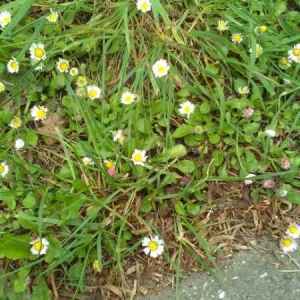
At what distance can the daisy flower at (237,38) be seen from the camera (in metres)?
2.15

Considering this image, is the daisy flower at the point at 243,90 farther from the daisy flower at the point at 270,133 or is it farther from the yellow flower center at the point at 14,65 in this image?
the yellow flower center at the point at 14,65

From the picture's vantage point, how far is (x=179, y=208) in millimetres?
2006

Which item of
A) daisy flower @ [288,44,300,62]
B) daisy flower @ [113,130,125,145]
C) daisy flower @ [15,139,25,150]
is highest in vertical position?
daisy flower @ [288,44,300,62]

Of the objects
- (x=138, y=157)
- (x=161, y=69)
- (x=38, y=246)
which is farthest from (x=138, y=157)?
(x=38, y=246)

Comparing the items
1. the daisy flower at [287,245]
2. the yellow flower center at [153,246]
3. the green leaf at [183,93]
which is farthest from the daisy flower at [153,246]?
the green leaf at [183,93]

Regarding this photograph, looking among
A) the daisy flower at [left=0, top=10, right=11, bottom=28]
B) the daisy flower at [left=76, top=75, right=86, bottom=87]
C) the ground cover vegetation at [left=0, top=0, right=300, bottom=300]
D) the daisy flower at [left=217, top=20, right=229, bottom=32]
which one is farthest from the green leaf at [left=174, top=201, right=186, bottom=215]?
the daisy flower at [left=0, top=10, right=11, bottom=28]

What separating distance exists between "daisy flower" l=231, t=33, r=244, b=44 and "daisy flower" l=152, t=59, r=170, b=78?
279 mm

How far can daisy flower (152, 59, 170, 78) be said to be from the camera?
83.2 inches

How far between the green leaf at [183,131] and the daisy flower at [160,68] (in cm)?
22

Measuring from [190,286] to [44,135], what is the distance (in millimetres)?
774

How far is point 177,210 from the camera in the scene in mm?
2004

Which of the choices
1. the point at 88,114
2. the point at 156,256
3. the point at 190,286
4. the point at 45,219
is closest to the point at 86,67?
the point at 88,114

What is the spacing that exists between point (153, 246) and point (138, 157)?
0.32 meters

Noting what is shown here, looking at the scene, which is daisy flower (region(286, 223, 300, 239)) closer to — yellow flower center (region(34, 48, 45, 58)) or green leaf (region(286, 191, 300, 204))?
green leaf (region(286, 191, 300, 204))
